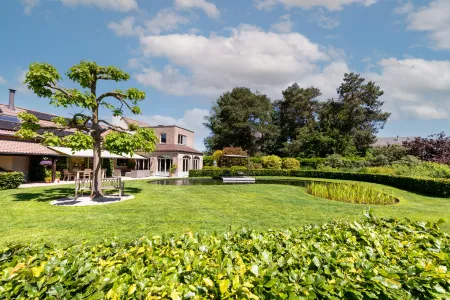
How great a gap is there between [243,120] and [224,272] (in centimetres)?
4814

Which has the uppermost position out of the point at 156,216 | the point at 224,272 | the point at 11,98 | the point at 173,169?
the point at 11,98

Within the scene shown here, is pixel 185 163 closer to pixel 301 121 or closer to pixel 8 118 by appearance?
pixel 8 118

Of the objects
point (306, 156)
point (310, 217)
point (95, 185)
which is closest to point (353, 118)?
point (306, 156)

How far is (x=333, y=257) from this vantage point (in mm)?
2357

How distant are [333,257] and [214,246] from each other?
125cm

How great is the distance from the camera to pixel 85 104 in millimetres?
12023

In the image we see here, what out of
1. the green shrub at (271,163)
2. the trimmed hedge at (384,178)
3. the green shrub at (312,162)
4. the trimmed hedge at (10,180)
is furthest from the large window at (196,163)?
the trimmed hedge at (10,180)

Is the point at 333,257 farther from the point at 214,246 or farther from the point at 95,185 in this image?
the point at 95,185

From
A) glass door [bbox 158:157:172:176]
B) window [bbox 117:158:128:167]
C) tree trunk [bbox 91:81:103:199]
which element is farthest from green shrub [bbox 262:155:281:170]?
tree trunk [bbox 91:81:103:199]

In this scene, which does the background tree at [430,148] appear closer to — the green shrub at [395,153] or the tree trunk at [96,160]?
the green shrub at [395,153]

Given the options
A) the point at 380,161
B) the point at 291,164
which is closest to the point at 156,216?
the point at 291,164

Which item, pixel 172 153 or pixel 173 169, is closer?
pixel 173 169

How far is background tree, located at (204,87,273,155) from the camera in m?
49.0

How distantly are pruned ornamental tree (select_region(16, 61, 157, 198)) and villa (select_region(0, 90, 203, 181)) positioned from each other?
150 cm
